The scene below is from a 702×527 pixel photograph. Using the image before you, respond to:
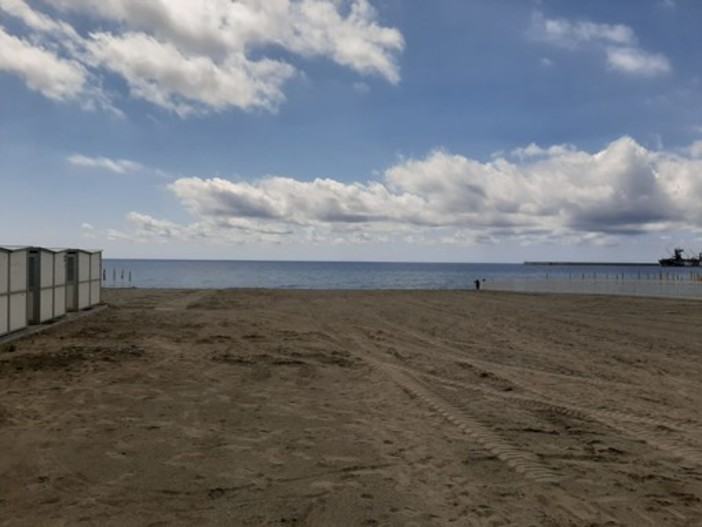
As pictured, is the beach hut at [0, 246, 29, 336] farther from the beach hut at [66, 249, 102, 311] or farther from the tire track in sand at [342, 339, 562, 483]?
the tire track in sand at [342, 339, 562, 483]

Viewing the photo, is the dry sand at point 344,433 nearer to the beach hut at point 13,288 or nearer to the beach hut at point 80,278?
the beach hut at point 13,288

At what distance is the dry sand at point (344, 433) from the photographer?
478cm

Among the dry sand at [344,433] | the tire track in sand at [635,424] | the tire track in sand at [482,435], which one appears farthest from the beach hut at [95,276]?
the tire track in sand at [635,424]

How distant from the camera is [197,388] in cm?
921

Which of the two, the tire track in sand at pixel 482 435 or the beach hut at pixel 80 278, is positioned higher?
the beach hut at pixel 80 278

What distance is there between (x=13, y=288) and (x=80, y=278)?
24.3 ft

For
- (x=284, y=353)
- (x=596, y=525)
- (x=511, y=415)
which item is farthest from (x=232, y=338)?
(x=596, y=525)

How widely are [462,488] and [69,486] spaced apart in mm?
3561

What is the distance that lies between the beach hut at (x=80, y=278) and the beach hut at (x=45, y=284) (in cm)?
170

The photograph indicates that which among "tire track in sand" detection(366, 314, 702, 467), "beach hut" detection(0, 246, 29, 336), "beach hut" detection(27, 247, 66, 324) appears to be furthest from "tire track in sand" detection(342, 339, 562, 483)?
"beach hut" detection(27, 247, 66, 324)

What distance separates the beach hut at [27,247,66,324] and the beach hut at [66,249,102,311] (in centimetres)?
170

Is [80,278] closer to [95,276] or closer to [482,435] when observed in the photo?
[95,276]

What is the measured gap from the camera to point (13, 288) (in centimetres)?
1472

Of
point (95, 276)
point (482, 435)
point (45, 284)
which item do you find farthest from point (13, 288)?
point (482, 435)
